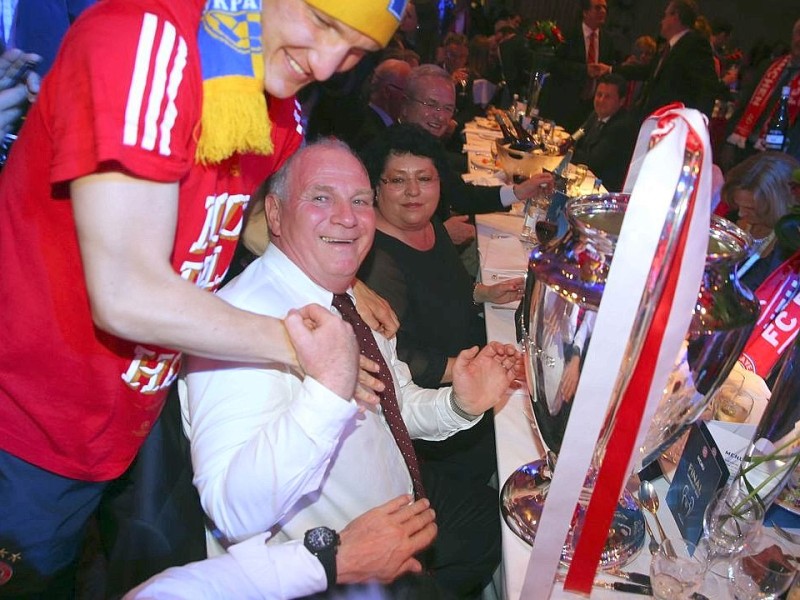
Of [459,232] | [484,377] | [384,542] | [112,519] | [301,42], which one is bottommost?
[459,232]

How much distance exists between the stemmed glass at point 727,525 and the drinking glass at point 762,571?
0.02m

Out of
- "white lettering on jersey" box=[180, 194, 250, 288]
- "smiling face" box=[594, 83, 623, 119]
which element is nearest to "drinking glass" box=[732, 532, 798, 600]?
"white lettering on jersey" box=[180, 194, 250, 288]

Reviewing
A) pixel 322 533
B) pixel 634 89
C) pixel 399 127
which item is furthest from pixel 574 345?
pixel 634 89

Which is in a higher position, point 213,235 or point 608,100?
point 213,235

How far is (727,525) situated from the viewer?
47.3 inches

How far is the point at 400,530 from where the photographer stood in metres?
1.33

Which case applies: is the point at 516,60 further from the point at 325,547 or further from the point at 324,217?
the point at 325,547

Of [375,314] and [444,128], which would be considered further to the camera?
[444,128]

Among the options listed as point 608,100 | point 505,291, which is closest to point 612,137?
point 608,100

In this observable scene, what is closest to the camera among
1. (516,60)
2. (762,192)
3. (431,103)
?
(762,192)

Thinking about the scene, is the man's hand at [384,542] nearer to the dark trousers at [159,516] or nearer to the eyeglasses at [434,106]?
the dark trousers at [159,516]

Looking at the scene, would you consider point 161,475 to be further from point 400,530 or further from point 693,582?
point 693,582

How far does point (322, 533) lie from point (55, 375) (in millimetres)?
594

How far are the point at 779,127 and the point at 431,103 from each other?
14.6ft
